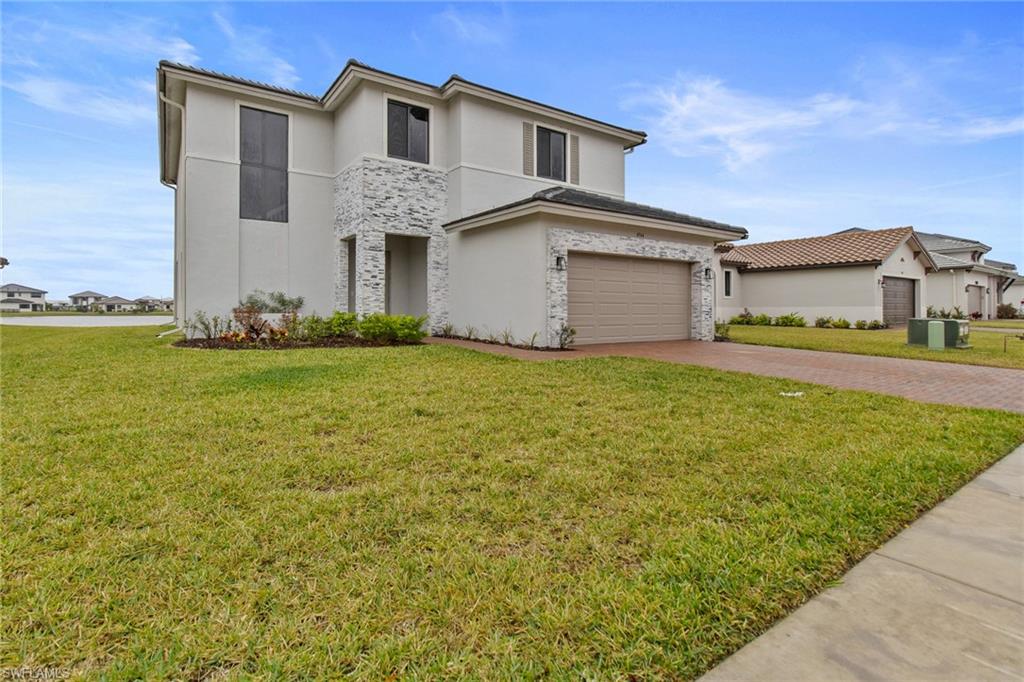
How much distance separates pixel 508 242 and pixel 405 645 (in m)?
11.8

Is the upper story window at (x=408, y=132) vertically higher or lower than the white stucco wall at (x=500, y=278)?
higher

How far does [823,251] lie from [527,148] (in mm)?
18117

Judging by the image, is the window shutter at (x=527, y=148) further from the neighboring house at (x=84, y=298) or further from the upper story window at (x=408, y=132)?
the neighboring house at (x=84, y=298)

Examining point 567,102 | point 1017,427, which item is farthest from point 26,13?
point 567,102

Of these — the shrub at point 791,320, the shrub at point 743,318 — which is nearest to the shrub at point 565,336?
the shrub at point 743,318

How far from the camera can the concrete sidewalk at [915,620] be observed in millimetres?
1773

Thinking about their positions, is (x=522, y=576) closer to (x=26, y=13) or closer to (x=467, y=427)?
(x=467, y=427)

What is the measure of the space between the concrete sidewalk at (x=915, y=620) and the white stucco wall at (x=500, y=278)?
9485 millimetres

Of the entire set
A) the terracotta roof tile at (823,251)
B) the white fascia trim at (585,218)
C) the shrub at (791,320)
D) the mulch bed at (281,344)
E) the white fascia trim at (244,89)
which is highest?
the white fascia trim at (244,89)

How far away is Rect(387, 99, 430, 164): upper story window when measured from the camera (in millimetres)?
14792

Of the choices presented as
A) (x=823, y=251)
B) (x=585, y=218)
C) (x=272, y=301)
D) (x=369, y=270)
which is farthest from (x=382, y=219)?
(x=823, y=251)

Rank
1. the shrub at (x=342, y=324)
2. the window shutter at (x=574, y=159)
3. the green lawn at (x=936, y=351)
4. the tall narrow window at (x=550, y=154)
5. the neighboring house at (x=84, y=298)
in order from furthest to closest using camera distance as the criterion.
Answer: the neighboring house at (x=84, y=298) < the window shutter at (x=574, y=159) < the tall narrow window at (x=550, y=154) < the shrub at (x=342, y=324) < the green lawn at (x=936, y=351)

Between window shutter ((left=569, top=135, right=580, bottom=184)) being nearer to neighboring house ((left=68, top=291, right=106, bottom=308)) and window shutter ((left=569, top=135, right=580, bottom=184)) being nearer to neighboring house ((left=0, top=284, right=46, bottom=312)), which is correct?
neighboring house ((left=0, top=284, right=46, bottom=312))

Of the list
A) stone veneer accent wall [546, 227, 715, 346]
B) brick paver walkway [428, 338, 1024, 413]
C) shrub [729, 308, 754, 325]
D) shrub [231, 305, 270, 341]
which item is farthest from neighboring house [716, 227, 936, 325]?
shrub [231, 305, 270, 341]
